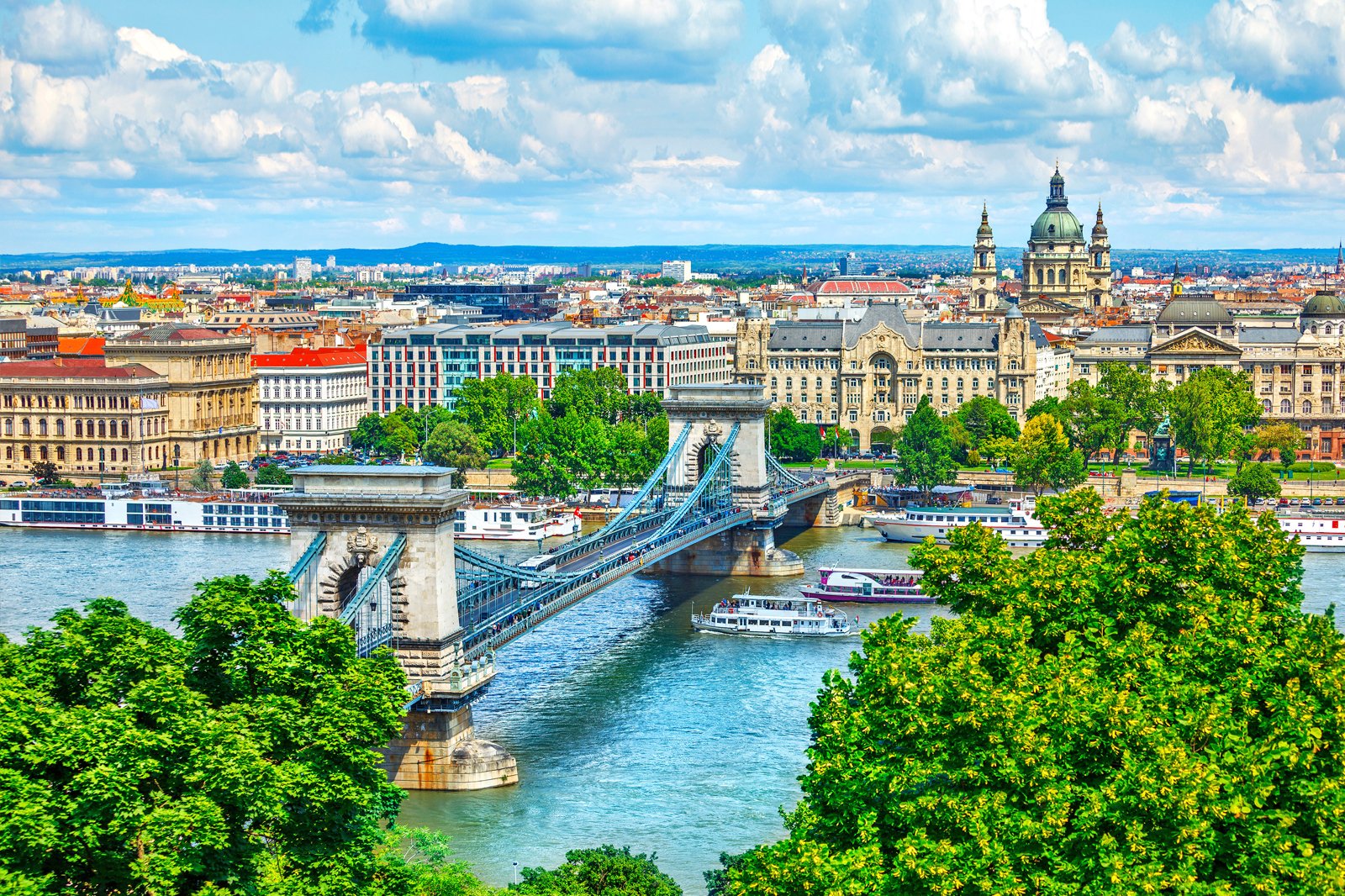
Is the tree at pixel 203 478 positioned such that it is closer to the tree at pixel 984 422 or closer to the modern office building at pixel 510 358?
the modern office building at pixel 510 358

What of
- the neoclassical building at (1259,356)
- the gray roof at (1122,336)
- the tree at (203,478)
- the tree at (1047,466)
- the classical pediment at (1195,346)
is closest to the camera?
the tree at (1047,466)

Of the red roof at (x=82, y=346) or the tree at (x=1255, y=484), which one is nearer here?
the tree at (x=1255, y=484)

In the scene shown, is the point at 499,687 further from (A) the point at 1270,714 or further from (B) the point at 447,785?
(A) the point at 1270,714

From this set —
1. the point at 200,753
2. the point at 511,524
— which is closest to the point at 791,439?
the point at 511,524

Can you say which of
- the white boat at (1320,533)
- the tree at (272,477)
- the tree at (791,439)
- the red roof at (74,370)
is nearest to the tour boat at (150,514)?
the tree at (272,477)

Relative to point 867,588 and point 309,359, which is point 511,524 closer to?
point 867,588

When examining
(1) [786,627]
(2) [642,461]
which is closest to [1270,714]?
(1) [786,627]
